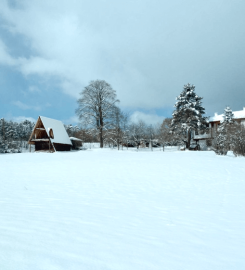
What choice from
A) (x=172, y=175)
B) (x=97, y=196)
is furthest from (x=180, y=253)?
(x=172, y=175)

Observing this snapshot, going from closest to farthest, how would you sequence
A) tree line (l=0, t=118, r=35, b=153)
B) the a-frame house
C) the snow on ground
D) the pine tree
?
the snow on ground
the a-frame house
the pine tree
tree line (l=0, t=118, r=35, b=153)

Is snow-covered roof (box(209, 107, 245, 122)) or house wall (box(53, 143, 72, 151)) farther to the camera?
snow-covered roof (box(209, 107, 245, 122))

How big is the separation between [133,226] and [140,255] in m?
1.28

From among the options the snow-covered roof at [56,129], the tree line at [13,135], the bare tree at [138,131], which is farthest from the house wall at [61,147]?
the bare tree at [138,131]

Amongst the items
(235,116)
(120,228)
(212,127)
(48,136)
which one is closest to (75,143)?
(48,136)

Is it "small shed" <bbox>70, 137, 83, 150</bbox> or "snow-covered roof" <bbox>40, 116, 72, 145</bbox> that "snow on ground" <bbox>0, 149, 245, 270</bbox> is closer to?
"snow-covered roof" <bbox>40, 116, 72, 145</bbox>

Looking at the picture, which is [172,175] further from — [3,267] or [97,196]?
[3,267]

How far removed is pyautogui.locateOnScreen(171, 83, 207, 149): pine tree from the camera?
33.2 metres

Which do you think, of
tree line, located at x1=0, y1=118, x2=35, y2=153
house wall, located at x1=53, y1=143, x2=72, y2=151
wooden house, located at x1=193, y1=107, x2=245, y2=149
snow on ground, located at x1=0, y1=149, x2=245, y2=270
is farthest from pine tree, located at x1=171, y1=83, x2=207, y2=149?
tree line, located at x1=0, y1=118, x2=35, y2=153

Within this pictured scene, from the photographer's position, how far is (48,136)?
29391mm

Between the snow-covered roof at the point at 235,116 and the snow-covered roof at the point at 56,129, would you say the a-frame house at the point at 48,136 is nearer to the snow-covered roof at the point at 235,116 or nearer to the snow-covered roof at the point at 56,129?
the snow-covered roof at the point at 56,129

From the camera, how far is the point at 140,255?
294cm

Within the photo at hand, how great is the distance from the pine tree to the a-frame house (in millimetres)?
19838

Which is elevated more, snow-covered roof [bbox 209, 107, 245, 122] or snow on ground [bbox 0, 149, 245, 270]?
snow-covered roof [bbox 209, 107, 245, 122]
